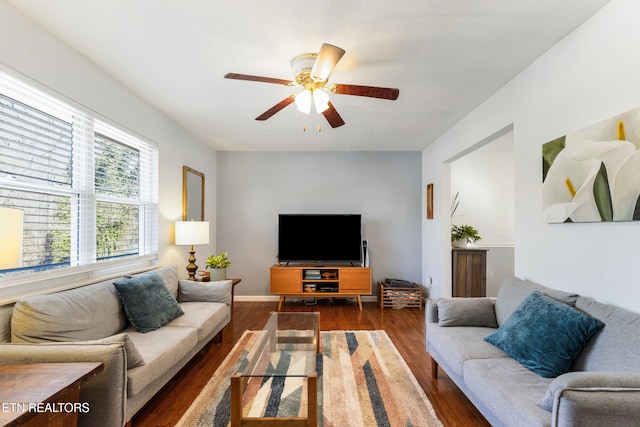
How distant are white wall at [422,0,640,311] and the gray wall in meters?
2.19

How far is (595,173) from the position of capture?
1.70 meters

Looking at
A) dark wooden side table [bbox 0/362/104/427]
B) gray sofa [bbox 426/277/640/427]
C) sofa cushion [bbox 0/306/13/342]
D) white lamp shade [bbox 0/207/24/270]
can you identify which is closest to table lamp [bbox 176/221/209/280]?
sofa cushion [bbox 0/306/13/342]

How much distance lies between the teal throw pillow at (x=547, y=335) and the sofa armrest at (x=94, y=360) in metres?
2.14

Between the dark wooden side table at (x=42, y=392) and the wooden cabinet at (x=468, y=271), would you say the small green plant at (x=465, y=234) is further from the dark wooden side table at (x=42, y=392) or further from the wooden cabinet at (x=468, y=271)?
the dark wooden side table at (x=42, y=392)

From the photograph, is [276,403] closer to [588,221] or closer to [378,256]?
[588,221]

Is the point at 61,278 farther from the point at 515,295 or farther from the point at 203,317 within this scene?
the point at 515,295

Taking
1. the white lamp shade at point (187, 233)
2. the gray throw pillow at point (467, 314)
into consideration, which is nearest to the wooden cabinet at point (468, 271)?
the gray throw pillow at point (467, 314)

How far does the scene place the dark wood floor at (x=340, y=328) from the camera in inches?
76.5

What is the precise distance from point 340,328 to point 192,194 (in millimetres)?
2604

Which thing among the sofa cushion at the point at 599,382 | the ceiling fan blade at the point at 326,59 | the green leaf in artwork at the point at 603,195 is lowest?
the sofa cushion at the point at 599,382

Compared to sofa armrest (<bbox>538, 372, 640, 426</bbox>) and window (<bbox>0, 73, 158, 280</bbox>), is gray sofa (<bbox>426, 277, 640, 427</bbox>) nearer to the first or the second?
sofa armrest (<bbox>538, 372, 640, 426</bbox>)

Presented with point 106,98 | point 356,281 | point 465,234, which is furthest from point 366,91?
point 465,234

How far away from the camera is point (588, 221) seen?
5.76 feet

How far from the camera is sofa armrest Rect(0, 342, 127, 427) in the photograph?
1435 millimetres
